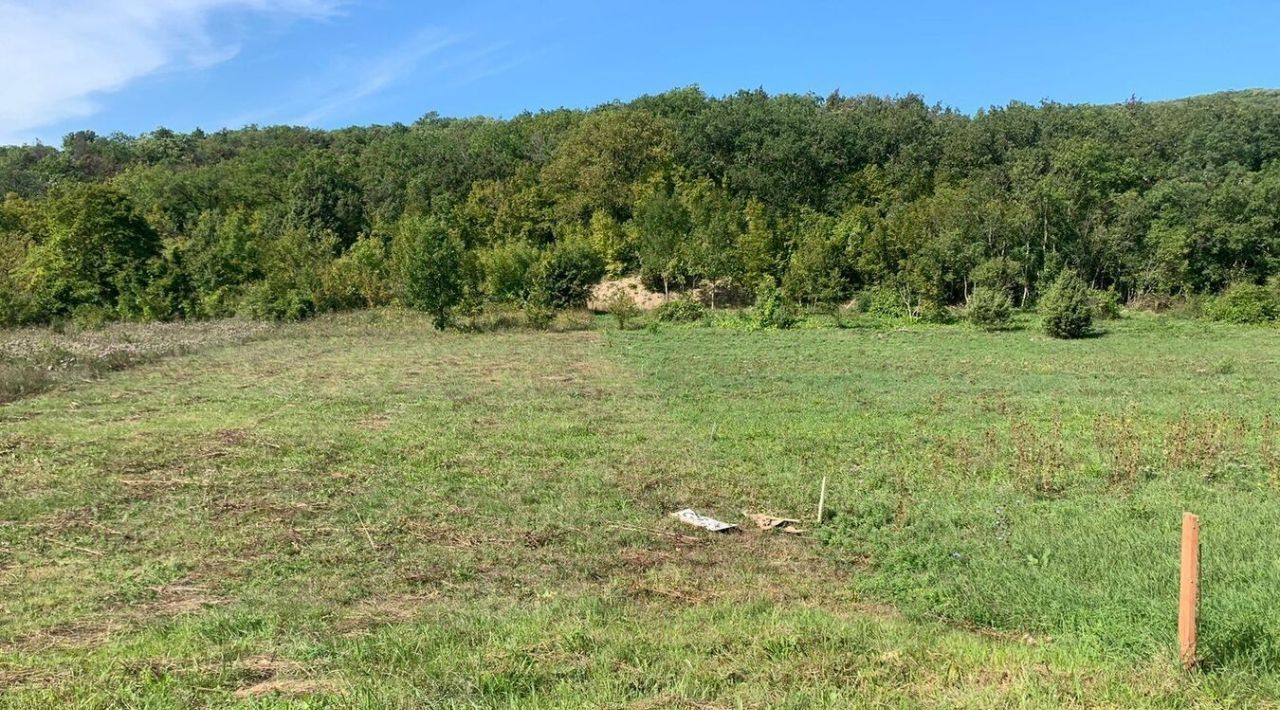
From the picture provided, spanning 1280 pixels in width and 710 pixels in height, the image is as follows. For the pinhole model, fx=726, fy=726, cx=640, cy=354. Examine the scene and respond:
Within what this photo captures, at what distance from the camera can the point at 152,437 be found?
1298 cm


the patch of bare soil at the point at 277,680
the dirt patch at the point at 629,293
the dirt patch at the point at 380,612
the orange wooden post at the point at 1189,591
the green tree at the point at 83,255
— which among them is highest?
the green tree at the point at 83,255

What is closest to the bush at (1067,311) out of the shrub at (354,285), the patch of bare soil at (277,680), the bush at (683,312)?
the bush at (683,312)

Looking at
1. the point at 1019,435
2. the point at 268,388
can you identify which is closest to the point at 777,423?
the point at 1019,435

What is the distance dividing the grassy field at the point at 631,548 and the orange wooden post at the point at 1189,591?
0.46ft

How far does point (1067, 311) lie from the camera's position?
30.2 metres

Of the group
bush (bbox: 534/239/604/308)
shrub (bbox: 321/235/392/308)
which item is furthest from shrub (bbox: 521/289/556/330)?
shrub (bbox: 321/235/392/308)

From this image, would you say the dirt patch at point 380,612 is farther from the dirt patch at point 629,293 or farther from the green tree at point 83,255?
the green tree at point 83,255

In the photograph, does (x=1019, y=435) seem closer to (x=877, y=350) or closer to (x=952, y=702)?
(x=952, y=702)

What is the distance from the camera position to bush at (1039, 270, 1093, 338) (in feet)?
99.0

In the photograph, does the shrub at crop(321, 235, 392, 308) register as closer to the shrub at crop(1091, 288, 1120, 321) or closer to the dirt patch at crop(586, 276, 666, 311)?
the dirt patch at crop(586, 276, 666, 311)

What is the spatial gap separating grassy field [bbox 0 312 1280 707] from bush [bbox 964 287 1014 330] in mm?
17222

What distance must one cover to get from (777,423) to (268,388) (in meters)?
13.3

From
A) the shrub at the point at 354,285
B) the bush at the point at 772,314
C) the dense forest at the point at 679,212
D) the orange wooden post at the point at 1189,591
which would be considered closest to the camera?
the orange wooden post at the point at 1189,591

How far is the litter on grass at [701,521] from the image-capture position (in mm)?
8555
